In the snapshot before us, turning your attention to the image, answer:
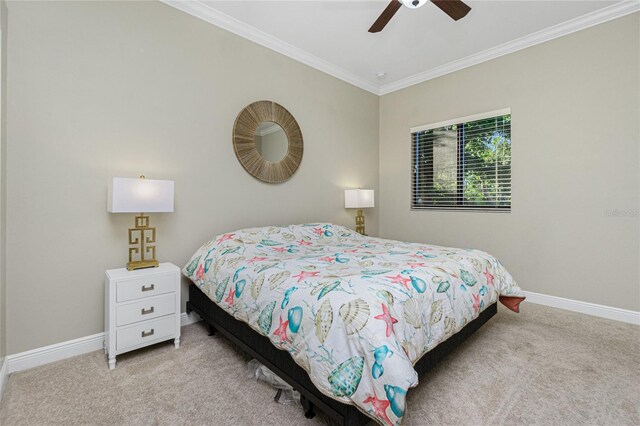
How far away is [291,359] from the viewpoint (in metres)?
1.48

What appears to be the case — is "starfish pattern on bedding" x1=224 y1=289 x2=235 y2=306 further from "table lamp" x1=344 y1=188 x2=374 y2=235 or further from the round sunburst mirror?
"table lamp" x1=344 y1=188 x2=374 y2=235

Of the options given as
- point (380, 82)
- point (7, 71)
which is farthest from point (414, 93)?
point (7, 71)

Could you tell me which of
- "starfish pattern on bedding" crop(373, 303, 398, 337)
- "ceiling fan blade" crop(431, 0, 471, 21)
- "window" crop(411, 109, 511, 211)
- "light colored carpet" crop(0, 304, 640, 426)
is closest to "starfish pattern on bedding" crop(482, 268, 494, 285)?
"light colored carpet" crop(0, 304, 640, 426)

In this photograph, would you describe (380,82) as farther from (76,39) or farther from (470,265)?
(76,39)

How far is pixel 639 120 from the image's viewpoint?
2598 millimetres

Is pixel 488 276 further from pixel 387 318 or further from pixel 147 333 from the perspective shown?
pixel 147 333

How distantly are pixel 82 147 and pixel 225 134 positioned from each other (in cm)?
110

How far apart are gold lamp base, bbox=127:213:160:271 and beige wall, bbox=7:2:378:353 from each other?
8cm

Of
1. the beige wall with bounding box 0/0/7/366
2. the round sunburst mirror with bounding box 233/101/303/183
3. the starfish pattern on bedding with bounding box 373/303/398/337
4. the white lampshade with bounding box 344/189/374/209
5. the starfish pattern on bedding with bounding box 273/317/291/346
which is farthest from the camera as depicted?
A: the white lampshade with bounding box 344/189/374/209

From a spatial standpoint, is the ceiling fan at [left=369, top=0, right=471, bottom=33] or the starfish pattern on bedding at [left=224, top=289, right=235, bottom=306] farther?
the ceiling fan at [left=369, top=0, right=471, bottom=33]

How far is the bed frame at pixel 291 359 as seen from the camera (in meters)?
1.26

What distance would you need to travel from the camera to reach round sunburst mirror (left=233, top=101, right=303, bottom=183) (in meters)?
2.98

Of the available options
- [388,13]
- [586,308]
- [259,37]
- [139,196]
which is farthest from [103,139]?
[586,308]

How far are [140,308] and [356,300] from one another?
154 cm
